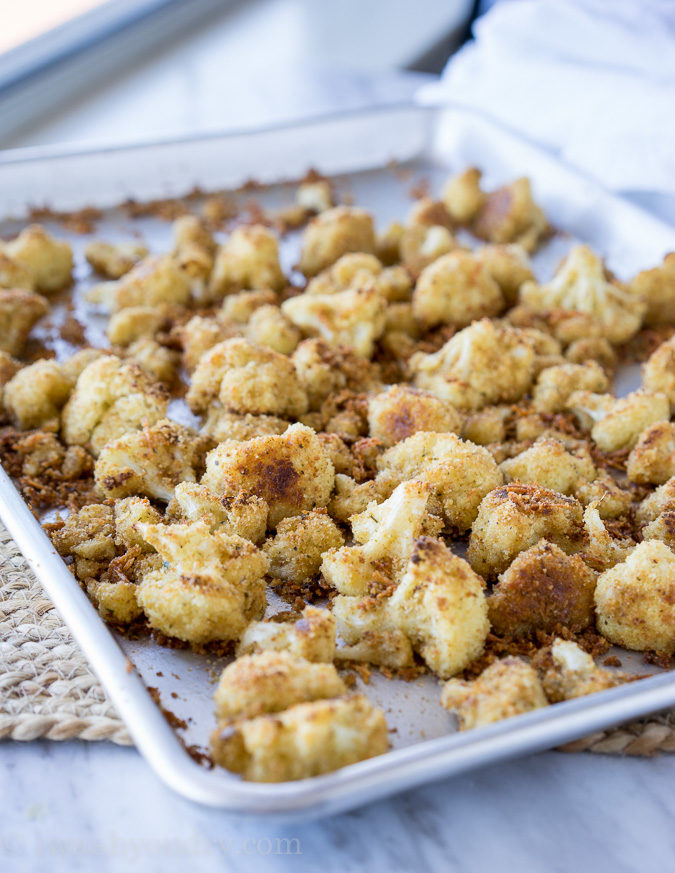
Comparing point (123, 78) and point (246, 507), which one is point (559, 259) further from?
point (123, 78)

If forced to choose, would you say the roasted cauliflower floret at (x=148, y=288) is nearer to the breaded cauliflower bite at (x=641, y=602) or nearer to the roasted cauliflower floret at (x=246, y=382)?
the roasted cauliflower floret at (x=246, y=382)

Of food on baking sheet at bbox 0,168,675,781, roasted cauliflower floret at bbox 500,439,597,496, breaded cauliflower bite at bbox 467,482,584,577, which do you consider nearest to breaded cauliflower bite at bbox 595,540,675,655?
food on baking sheet at bbox 0,168,675,781

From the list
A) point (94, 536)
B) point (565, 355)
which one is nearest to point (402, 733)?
point (94, 536)

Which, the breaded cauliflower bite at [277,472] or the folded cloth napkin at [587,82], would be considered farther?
the folded cloth napkin at [587,82]

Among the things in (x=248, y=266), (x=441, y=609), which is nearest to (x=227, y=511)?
(x=441, y=609)

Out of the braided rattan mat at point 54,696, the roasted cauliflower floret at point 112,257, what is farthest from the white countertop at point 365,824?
the roasted cauliflower floret at point 112,257

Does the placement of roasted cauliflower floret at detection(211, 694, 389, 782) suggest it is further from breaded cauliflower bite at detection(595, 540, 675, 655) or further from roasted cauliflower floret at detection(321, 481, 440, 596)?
breaded cauliflower bite at detection(595, 540, 675, 655)

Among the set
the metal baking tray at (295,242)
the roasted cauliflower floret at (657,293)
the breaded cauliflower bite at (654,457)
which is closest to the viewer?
the metal baking tray at (295,242)

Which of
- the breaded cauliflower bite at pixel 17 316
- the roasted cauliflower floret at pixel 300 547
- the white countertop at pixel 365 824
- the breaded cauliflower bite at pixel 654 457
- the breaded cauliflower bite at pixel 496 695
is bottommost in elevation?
the white countertop at pixel 365 824

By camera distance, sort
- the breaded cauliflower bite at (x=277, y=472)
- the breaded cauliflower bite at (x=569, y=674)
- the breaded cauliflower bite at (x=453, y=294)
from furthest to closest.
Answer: the breaded cauliflower bite at (x=453, y=294)
the breaded cauliflower bite at (x=277, y=472)
the breaded cauliflower bite at (x=569, y=674)
